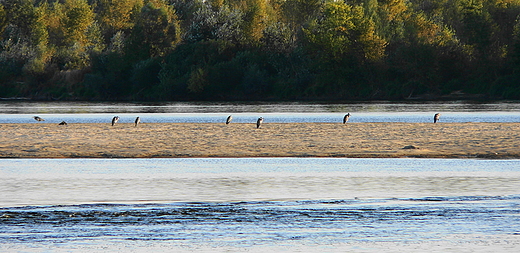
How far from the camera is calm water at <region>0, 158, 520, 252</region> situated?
11375 millimetres

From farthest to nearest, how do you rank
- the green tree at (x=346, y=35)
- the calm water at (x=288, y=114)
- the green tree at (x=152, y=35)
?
the green tree at (x=152, y=35), the green tree at (x=346, y=35), the calm water at (x=288, y=114)

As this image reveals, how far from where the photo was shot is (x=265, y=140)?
30078 mm

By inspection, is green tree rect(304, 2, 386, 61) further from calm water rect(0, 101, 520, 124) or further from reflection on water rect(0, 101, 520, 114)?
calm water rect(0, 101, 520, 124)

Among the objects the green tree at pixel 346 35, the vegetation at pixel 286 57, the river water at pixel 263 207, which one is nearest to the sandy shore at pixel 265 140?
the river water at pixel 263 207

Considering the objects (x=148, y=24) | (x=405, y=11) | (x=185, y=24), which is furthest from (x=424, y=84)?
(x=185, y=24)

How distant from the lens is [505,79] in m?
82.1

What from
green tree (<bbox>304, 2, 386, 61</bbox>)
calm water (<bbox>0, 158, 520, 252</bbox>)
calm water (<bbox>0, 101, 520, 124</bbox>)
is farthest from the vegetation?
calm water (<bbox>0, 158, 520, 252</bbox>)

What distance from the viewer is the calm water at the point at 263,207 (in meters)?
11.4

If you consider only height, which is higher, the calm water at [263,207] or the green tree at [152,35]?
the green tree at [152,35]

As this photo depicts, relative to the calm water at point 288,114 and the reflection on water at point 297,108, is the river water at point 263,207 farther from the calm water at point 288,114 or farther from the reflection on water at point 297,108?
the reflection on water at point 297,108

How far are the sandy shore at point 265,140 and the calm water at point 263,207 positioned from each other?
11.7ft

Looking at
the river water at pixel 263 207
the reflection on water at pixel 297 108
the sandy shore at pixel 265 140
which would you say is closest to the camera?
the river water at pixel 263 207

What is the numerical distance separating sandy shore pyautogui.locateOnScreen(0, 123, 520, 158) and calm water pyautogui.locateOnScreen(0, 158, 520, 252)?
3569mm

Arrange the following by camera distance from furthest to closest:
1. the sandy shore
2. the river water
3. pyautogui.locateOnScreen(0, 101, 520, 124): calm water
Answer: pyautogui.locateOnScreen(0, 101, 520, 124): calm water < the sandy shore < the river water
